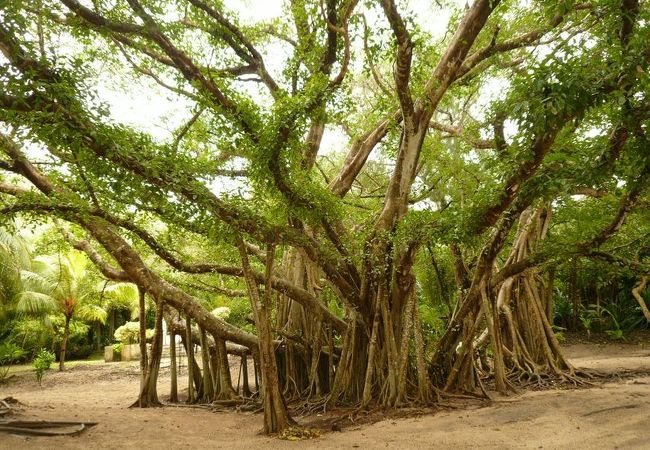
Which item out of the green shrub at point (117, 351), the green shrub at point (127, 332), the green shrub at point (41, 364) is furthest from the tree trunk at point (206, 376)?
the green shrub at point (117, 351)

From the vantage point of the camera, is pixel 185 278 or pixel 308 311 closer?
pixel 308 311

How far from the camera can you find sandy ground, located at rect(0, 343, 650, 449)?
4.01m

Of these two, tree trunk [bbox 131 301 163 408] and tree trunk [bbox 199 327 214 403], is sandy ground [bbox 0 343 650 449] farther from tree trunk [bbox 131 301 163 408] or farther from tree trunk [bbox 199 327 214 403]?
tree trunk [bbox 199 327 214 403]

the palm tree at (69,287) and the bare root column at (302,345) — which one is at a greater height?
the palm tree at (69,287)

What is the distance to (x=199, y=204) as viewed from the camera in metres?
4.29

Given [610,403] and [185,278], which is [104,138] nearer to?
[610,403]

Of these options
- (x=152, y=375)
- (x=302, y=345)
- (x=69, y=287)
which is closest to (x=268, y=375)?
(x=302, y=345)

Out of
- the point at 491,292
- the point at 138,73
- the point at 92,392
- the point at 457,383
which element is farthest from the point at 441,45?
the point at 92,392

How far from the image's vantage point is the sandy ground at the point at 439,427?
13.2 ft

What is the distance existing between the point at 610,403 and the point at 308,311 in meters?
4.02

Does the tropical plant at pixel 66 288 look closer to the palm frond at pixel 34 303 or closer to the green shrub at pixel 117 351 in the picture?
the palm frond at pixel 34 303

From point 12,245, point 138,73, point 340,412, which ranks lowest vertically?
point 340,412

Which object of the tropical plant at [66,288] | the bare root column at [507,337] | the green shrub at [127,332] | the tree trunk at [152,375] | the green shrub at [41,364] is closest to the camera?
the bare root column at [507,337]

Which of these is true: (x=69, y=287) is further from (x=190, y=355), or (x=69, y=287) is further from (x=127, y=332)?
(x=190, y=355)
